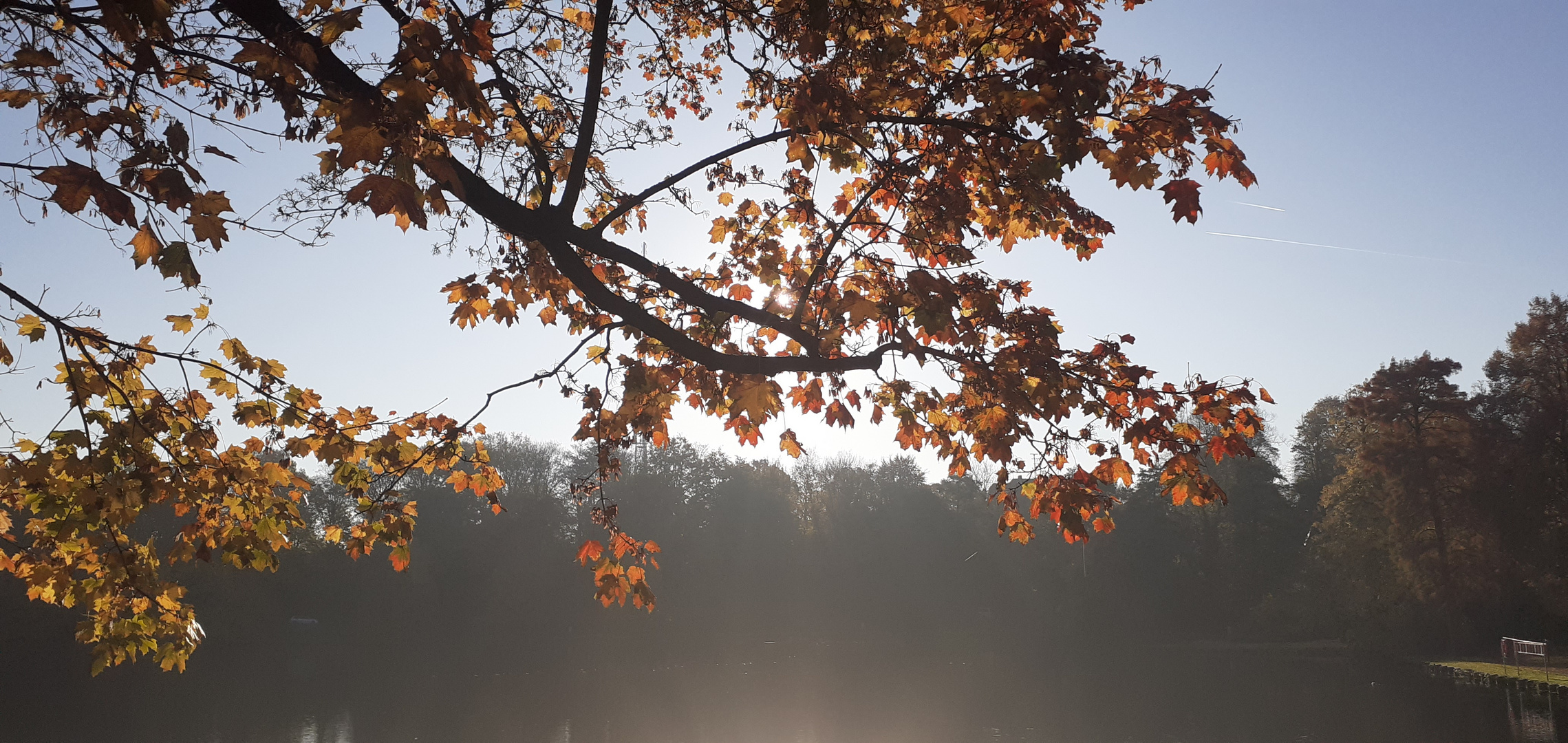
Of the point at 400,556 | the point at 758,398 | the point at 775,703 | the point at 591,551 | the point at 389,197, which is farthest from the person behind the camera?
the point at 775,703

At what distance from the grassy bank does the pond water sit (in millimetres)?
861

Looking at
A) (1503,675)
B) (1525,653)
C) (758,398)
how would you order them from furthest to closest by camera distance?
(1525,653), (1503,675), (758,398)

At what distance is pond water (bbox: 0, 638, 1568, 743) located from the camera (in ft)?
55.7

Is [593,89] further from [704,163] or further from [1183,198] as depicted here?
[1183,198]

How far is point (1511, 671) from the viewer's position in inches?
820

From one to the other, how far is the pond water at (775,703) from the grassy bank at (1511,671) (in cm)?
86

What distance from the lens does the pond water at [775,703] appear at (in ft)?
55.7

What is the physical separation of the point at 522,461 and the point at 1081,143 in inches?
1790

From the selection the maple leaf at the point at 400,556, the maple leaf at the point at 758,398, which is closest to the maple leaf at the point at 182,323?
the maple leaf at the point at 400,556

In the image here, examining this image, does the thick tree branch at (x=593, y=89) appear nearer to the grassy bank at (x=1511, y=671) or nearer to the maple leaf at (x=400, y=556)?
the maple leaf at (x=400, y=556)

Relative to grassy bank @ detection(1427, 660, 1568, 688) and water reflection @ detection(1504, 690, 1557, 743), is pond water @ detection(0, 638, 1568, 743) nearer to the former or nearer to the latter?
water reflection @ detection(1504, 690, 1557, 743)

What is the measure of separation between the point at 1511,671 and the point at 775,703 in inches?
658

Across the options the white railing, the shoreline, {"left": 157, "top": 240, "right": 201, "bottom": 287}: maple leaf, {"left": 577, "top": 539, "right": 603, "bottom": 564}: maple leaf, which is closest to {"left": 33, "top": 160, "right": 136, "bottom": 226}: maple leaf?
{"left": 157, "top": 240, "right": 201, "bottom": 287}: maple leaf

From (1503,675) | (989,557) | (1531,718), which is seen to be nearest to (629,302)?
(1531,718)
